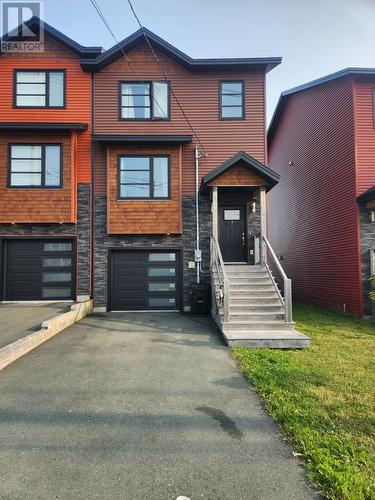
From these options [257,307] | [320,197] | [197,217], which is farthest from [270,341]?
[320,197]

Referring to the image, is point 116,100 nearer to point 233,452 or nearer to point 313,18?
point 313,18

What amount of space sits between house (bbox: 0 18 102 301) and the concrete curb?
1.72 meters

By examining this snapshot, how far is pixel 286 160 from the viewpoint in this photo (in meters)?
16.0

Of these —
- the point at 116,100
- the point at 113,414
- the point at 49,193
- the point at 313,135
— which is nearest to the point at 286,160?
the point at 313,135

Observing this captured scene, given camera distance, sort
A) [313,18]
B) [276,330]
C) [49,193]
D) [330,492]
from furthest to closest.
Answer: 1. [49,193]
2. [313,18]
3. [276,330]
4. [330,492]

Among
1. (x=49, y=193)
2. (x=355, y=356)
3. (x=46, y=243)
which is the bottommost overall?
(x=355, y=356)

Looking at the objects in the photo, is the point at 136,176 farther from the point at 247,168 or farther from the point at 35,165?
the point at 247,168

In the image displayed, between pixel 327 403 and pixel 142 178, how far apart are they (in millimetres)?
8650

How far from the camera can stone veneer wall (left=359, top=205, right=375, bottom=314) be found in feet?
32.1

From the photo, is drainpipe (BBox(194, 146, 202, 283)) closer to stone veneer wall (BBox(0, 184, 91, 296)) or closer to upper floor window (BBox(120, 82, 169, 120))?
upper floor window (BBox(120, 82, 169, 120))

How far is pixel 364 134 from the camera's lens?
1023 centimetres

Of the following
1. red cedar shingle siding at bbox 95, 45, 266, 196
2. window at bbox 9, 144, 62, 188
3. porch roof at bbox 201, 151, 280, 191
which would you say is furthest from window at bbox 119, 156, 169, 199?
window at bbox 9, 144, 62, 188

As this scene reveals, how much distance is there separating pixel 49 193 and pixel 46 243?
5.52 ft

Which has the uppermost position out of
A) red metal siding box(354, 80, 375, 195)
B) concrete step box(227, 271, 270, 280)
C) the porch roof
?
red metal siding box(354, 80, 375, 195)
